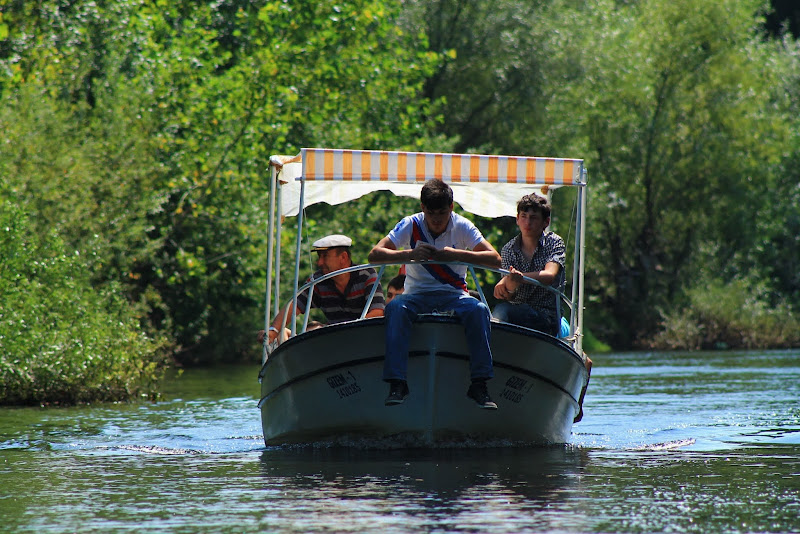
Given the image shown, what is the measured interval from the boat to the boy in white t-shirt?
119 millimetres

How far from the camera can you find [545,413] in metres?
10.0

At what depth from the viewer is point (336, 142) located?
2781cm

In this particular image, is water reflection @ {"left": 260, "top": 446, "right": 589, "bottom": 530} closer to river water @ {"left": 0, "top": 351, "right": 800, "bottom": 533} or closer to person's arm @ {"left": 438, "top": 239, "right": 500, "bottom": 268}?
river water @ {"left": 0, "top": 351, "right": 800, "bottom": 533}

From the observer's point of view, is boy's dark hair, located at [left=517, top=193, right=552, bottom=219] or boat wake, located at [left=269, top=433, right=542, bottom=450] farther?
boy's dark hair, located at [left=517, top=193, right=552, bottom=219]

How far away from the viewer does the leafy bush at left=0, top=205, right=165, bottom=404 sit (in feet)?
49.3

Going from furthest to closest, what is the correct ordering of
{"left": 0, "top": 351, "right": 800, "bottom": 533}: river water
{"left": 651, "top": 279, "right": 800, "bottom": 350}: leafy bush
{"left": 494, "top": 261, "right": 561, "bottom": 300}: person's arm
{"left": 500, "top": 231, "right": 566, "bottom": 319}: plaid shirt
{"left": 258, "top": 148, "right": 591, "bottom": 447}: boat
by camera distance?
{"left": 651, "top": 279, "right": 800, "bottom": 350}: leafy bush → {"left": 500, "top": 231, "right": 566, "bottom": 319}: plaid shirt → {"left": 494, "top": 261, "right": 561, "bottom": 300}: person's arm → {"left": 258, "top": 148, "right": 591, "bottom": 447}: boat → {"left": 0, "top": 351, "right": 800, "bottom": 533}: river water

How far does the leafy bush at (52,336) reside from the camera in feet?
49.3

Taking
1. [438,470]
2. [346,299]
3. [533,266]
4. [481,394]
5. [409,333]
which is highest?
[533,266]

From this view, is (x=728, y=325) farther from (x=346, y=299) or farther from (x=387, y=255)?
(x=387, y=255)

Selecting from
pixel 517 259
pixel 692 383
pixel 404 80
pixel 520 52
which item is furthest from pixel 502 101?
pixel 517 259

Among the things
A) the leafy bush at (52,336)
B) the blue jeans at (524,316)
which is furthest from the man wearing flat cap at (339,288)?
the leafy bush at (52,336)

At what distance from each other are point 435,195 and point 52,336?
7.57 m

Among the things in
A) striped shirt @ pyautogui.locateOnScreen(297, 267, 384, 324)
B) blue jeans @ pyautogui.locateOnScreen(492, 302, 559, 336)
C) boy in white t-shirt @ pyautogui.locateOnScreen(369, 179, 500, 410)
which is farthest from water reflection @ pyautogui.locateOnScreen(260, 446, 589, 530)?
striped shirt @ pyautogui.locateOnScreen(297, 267, 384, 324)

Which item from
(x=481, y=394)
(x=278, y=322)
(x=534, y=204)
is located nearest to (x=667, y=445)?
(x=481, y=394)
